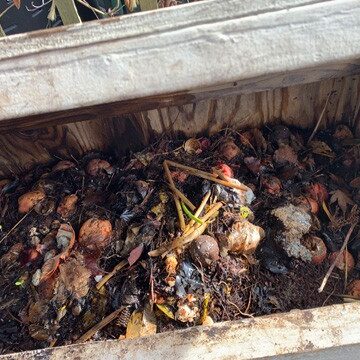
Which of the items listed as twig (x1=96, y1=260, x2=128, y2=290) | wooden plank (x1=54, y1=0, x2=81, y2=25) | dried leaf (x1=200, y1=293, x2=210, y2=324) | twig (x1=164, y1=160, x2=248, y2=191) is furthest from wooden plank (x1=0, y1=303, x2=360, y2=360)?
wooden plank (x1=54, y1=0, x2=81, y2=25)

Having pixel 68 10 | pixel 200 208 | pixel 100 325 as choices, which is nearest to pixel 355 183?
pixel 200 208

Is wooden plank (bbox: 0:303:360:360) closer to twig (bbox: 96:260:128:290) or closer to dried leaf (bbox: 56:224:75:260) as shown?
twig (bbox: 96:260:128:290)

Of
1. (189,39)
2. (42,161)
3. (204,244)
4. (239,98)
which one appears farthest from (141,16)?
(42,161)

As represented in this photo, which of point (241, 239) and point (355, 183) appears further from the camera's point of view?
point (355, 183)

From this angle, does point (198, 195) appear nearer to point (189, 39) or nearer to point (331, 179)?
point (331, 179)

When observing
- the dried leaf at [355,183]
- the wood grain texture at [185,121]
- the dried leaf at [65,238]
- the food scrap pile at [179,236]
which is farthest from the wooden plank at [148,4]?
the dried leaf at [355,183]

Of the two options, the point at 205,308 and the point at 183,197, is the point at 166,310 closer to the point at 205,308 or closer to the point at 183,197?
the point at 205,308

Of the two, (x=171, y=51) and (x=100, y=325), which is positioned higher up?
(x=171, y=51)
